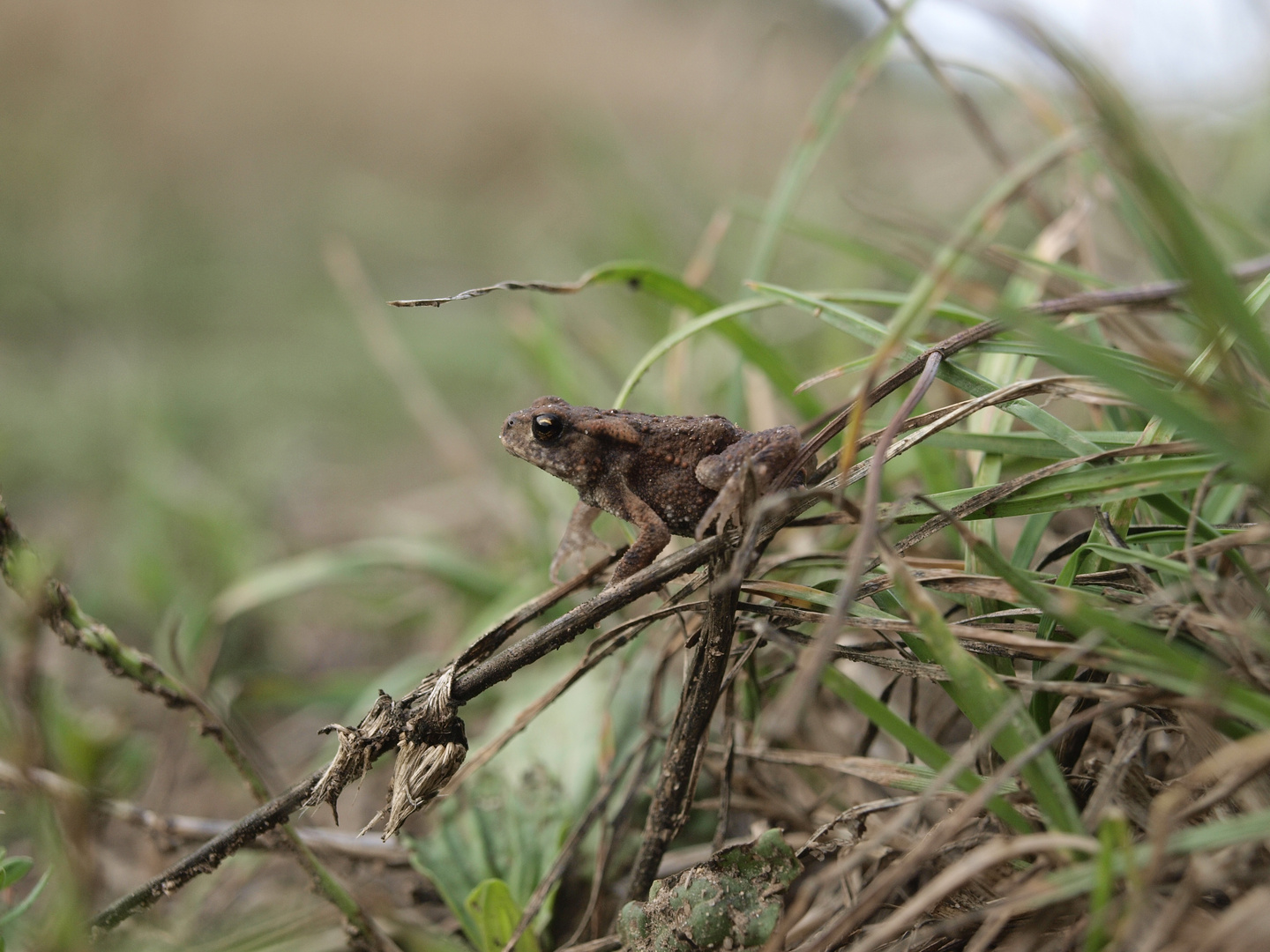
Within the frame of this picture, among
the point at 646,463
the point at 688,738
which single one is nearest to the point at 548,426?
the point at 646,463

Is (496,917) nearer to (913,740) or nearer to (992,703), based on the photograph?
(913,740)

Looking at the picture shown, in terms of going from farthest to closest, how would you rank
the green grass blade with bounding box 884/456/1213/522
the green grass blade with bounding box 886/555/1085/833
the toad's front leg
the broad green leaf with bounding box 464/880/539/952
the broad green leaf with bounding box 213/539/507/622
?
the broad green leaf with bounding box 213/539/507/622, the toad's front leg, the broad green leaf with bounding box 464/880/539/952, the green grass blade with bounding box 884/456/1213/522, the green grass blade with bounding box 886/555/1085/833

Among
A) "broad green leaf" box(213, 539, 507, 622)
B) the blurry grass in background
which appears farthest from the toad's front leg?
"broad green leaf" box(213, 539, 507, 622)

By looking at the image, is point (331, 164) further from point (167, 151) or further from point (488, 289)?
point (488, 289)

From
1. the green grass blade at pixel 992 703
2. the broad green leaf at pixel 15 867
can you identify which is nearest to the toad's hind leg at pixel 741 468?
the green grass blade at pixel 992 703

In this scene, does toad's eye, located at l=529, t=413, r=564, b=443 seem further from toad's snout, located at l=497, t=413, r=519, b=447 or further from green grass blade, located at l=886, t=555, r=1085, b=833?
green grass blade, located at l=886, t=555, r=1085, b=833

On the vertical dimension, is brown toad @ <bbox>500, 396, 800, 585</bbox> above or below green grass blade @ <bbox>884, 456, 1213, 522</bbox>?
above

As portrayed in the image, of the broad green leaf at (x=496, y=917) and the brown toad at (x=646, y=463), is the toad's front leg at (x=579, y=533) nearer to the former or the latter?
the brown toad at (x=646, y=463)
